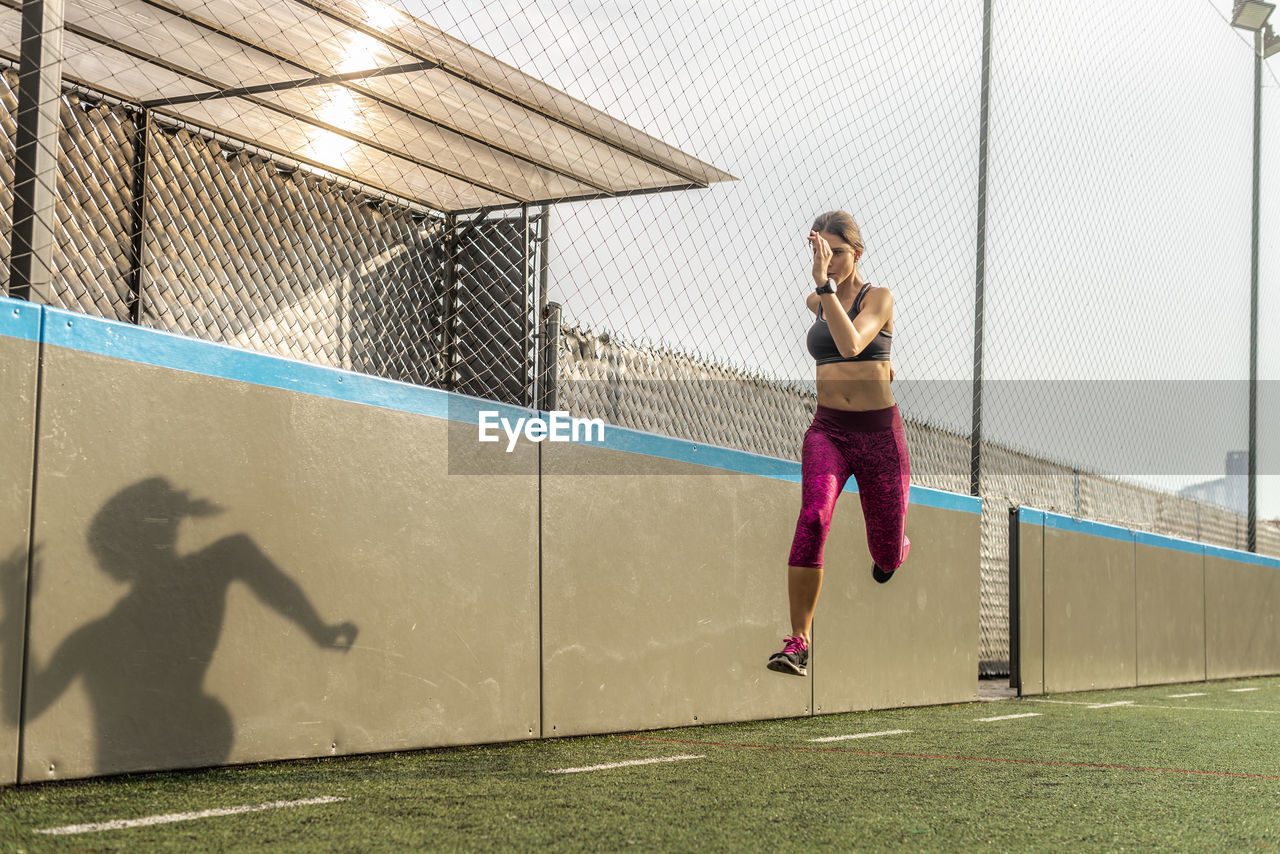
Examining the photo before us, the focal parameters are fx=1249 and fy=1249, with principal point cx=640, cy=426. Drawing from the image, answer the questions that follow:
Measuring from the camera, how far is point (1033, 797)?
4152 millimetres

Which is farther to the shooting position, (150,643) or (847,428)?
(847,428)

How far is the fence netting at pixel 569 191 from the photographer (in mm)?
5641

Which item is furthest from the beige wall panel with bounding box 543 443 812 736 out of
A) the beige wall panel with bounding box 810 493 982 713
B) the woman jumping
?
the woman jumping

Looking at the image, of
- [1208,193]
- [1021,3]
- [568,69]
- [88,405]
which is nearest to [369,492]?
[88,405]

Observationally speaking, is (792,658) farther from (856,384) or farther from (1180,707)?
(1180,707)

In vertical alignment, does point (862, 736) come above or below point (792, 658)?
below

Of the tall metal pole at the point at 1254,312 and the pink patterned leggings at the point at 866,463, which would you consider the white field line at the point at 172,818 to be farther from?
the tall metal pole at the point at 1254,312

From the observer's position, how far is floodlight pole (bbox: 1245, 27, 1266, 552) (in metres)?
16.9

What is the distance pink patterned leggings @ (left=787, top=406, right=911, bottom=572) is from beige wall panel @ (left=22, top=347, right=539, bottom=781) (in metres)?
1.46

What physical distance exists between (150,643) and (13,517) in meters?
0.65

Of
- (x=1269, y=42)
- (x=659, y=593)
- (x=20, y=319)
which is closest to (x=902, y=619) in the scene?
(x=659, y=593)

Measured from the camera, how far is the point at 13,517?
375 cm

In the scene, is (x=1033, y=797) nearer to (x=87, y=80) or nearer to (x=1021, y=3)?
(x=87, y=80)

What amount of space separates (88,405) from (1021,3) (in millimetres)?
8405
